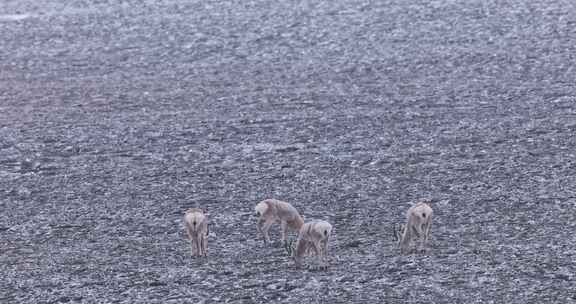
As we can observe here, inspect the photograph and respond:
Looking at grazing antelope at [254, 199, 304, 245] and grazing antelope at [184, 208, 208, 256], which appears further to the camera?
grazing antelope at [254, 199, 304, 245]

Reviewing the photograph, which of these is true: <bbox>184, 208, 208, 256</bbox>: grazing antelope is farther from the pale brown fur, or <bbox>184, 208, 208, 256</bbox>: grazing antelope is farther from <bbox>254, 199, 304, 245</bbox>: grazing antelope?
the pale brown fur

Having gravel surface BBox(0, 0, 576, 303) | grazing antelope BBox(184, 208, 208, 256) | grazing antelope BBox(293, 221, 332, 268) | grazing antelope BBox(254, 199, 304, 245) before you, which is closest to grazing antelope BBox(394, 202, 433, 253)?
gravel surface BBox(0, 0, 576, 303)

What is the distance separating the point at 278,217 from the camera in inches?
433

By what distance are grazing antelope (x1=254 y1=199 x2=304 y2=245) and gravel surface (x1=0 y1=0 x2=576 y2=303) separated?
245mm

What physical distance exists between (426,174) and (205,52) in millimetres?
8089

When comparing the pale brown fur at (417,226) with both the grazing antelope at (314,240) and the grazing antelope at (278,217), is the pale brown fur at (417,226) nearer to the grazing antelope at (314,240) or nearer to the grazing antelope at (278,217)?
the grazing antelope at (314,240)

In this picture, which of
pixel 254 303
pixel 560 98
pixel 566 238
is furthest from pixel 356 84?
pixel 254 303

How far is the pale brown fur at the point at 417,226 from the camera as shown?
404 inches

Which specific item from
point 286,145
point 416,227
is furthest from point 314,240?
point 286,145

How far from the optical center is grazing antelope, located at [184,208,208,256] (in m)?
10.3

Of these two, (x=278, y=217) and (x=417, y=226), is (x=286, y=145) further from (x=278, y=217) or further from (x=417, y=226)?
(x=417, y=226)

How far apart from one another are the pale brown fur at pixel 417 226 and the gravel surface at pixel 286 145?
0.45ft

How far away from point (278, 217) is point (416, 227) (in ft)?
4.87

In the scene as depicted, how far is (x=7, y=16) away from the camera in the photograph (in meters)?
24.6
